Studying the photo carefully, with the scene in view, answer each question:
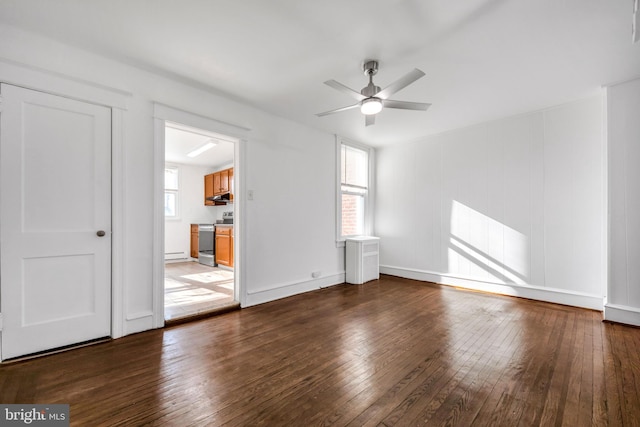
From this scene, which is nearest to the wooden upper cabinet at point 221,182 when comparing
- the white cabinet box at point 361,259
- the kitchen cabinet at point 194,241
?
the kitchen cabinet at point 194,241

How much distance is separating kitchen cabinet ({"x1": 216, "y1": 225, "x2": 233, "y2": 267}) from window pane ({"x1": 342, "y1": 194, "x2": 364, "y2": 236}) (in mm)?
2311

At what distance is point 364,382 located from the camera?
1870 millimetres

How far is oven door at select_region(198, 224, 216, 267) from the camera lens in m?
6.31

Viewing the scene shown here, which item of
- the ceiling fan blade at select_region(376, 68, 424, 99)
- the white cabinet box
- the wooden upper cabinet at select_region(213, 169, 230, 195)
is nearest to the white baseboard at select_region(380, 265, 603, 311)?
the white cabinet box

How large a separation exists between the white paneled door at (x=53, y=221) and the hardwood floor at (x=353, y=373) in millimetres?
258

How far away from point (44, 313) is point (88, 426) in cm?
132

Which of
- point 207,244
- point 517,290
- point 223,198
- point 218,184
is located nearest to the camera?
point 517,290

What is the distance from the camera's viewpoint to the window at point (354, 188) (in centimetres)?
511

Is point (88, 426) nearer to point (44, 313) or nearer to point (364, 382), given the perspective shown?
point (44, 313)

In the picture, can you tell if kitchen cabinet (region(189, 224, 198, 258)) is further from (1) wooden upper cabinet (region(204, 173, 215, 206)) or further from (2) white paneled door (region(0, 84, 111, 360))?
(2) white paneled door (region(0, 84, 111, 360))

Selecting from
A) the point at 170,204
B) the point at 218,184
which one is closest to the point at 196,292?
the point at 218,184

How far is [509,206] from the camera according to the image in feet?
13.0

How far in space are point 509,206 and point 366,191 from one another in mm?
2367

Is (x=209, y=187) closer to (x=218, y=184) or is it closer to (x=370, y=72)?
(x=218, y=184)
